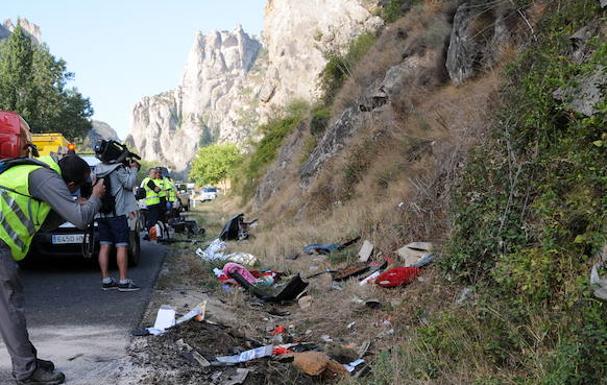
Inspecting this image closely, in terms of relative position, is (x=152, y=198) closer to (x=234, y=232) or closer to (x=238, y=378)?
(x=234, y=232)

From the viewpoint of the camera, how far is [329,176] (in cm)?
1477

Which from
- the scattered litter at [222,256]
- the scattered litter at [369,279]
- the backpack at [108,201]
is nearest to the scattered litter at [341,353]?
the scattered litter at [369,279]

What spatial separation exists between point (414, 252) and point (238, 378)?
12.4ft

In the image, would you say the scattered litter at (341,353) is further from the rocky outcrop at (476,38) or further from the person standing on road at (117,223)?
the rocky outcrop at (476,38)

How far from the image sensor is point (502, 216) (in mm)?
5289

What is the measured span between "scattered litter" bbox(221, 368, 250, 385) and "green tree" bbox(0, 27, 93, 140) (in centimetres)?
3949

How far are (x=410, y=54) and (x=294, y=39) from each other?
57.6m

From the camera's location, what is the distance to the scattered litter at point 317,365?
4500 millimetres

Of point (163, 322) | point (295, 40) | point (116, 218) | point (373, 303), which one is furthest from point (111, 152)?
point (295, 40)

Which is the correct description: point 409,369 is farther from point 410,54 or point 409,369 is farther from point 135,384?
point 410,54

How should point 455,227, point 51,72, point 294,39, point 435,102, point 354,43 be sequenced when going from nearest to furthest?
point 455,227 < point 435,102 < point 354,43 < point 51,72 < point 294,39

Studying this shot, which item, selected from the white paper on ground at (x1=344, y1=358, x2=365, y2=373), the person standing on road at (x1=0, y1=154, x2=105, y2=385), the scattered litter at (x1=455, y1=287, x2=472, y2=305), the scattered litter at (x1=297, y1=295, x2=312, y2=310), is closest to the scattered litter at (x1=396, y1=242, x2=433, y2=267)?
the scattered litter at (x1=297, y1=295, x2=312, y2=310)

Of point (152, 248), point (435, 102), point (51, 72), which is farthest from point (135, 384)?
point (51, 72)

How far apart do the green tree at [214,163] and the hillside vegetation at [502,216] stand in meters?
73.4
